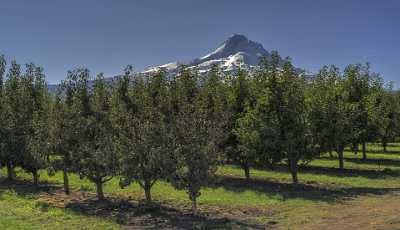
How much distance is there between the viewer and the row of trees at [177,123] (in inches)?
1139

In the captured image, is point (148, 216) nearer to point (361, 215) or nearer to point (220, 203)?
point (220, 203)

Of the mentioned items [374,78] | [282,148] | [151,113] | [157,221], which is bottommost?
[157,221]

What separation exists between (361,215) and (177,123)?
493 inches

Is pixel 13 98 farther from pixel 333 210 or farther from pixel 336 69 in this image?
pixel 336 69

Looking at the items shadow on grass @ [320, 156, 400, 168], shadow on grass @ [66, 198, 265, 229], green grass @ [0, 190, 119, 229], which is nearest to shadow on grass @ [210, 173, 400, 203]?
shadow on grass @ [66, 198, 265, 229]

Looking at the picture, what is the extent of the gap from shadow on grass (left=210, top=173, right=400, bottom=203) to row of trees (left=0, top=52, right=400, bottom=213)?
6.31 feet

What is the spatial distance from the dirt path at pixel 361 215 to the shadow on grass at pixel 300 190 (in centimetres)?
228

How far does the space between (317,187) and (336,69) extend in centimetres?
3318

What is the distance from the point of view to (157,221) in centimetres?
2650

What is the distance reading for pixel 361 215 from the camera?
27.1 meters

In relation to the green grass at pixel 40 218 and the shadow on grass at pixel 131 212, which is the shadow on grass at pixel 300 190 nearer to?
the shadow on grass at pixel 131 212

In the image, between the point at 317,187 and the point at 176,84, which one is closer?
the point at 317,187

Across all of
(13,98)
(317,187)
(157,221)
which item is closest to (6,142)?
(13,98)

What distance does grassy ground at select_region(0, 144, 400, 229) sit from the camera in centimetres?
2602
